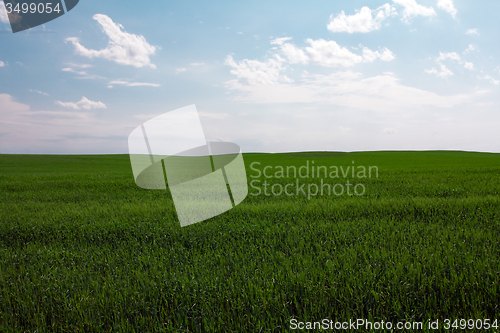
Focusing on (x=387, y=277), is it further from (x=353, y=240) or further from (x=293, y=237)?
(x=293, y=237)

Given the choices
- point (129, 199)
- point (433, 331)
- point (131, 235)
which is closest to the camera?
point (433, 331)

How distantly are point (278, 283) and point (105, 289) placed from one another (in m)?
2.29

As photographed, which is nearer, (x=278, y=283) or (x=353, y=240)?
(x=278, y=283)

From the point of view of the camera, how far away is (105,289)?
3.64 m

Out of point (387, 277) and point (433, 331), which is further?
point (387, 277)

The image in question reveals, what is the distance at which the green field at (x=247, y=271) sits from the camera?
3.13m

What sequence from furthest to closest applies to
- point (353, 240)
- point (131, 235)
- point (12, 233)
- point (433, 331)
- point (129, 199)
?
point (129, 199) < point (12, 233) < point (131, 235) < point (353, 240) < point (433, 331)

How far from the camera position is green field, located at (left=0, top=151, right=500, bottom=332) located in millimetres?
3129

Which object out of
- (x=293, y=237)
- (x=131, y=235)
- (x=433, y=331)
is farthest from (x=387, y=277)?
(x=131, y=235)

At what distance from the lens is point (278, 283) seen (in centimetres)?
356

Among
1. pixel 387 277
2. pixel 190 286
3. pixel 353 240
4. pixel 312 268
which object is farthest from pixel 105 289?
pixel 353 240

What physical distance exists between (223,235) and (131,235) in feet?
6.80

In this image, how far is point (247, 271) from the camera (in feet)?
12.9

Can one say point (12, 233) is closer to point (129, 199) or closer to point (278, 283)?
point (129, 199)
